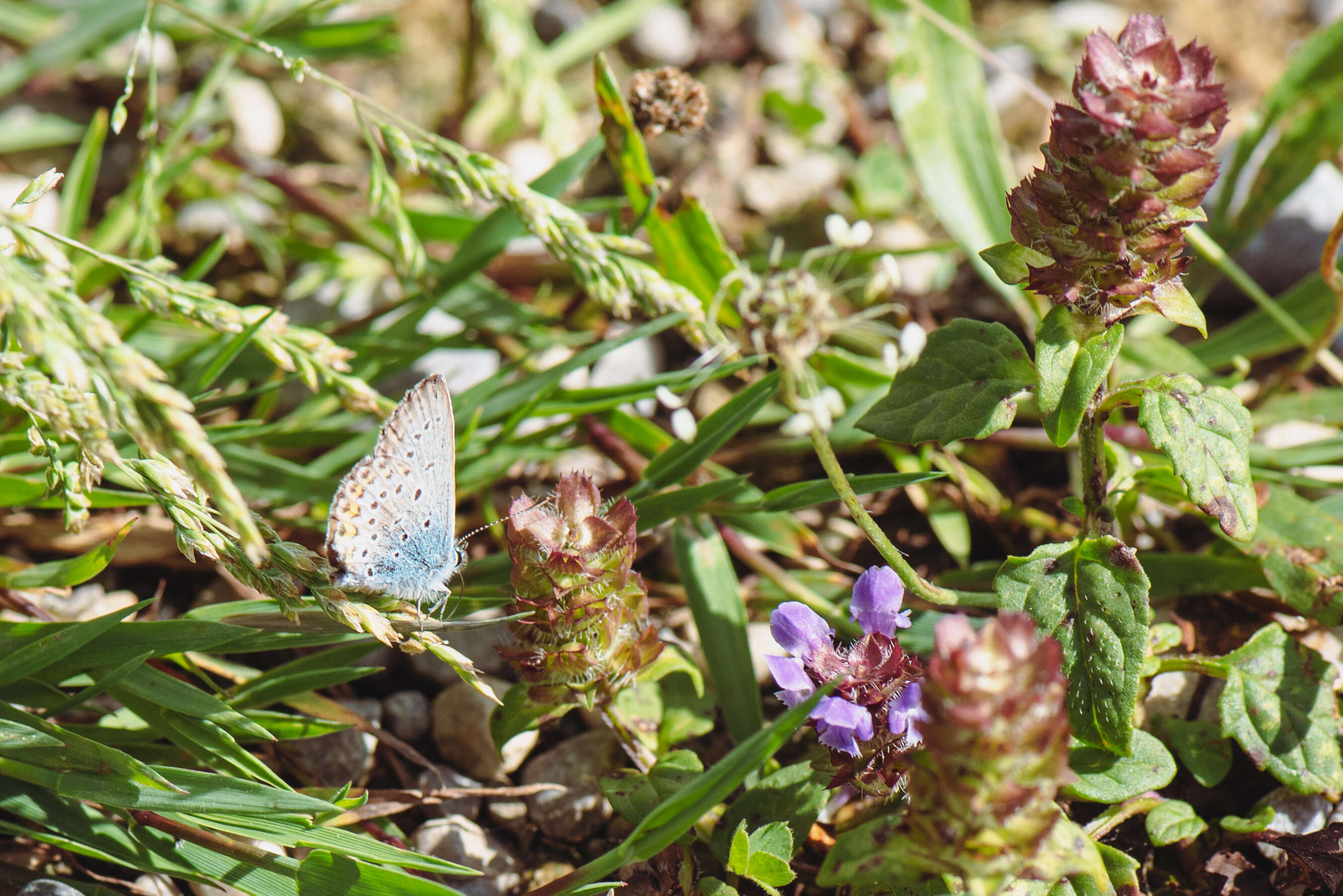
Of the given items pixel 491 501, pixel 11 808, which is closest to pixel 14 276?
pixel 11 808

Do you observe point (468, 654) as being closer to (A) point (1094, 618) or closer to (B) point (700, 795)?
(B) point (700, 795)

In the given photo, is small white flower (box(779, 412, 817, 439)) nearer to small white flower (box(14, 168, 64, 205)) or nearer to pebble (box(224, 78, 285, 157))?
small white flower (box(14, 168, 64, 205))

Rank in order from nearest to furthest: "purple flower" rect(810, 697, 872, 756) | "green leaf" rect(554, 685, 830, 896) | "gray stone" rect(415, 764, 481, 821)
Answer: "green leaf" rect(554, 685, 830, 896)
"purple flower" rect(810, 697, 872, 756)
"gray stone" rect(415, 764, 481, 821)

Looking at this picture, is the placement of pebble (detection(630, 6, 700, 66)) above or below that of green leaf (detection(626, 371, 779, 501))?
above

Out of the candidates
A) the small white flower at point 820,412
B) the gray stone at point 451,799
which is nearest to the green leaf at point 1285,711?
the small white flower at point 820,412

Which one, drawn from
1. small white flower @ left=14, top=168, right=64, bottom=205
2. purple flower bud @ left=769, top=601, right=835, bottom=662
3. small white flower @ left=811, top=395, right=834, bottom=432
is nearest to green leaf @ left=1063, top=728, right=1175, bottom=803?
purple flower bud @ left=769, top=601, right=835, bottom=662

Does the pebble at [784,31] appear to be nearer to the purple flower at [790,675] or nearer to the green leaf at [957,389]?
the green leaf at [957,389]
